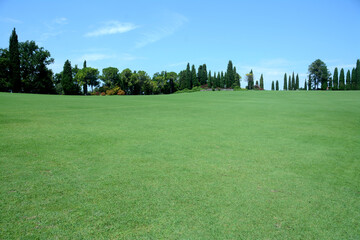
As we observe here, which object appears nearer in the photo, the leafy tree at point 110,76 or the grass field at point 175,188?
the grass field at point 175,188

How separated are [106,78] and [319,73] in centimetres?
7516

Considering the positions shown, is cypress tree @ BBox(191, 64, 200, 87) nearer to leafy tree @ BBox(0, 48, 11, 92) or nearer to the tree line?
the tree line

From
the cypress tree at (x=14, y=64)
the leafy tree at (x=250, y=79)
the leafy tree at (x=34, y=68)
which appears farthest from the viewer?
the leafy tree at (x=250, y=79)

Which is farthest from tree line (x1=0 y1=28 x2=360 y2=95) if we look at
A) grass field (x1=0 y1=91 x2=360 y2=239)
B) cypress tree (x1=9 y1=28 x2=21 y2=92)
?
grass field (x1=0 y1=91 x2=360 y2=239)

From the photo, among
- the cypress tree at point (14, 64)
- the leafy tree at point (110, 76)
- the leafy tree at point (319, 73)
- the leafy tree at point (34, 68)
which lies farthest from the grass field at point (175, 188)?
the leafy tree at point (319, 73)

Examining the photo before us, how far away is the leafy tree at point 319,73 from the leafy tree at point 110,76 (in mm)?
69907

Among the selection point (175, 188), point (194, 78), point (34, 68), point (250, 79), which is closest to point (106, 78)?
point (34, 68)

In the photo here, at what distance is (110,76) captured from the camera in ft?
230

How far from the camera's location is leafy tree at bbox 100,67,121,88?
230 ft

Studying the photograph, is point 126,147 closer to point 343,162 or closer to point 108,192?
point 108,192

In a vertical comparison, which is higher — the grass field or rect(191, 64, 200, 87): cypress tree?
rect(191, 64, 200, 87): cypress tree

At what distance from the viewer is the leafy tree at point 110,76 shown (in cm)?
7019

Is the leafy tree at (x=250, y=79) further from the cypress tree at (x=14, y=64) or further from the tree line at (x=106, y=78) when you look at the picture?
the cypress tree at (x=14, y=64)

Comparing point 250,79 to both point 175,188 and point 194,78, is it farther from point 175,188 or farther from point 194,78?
point 175,188
